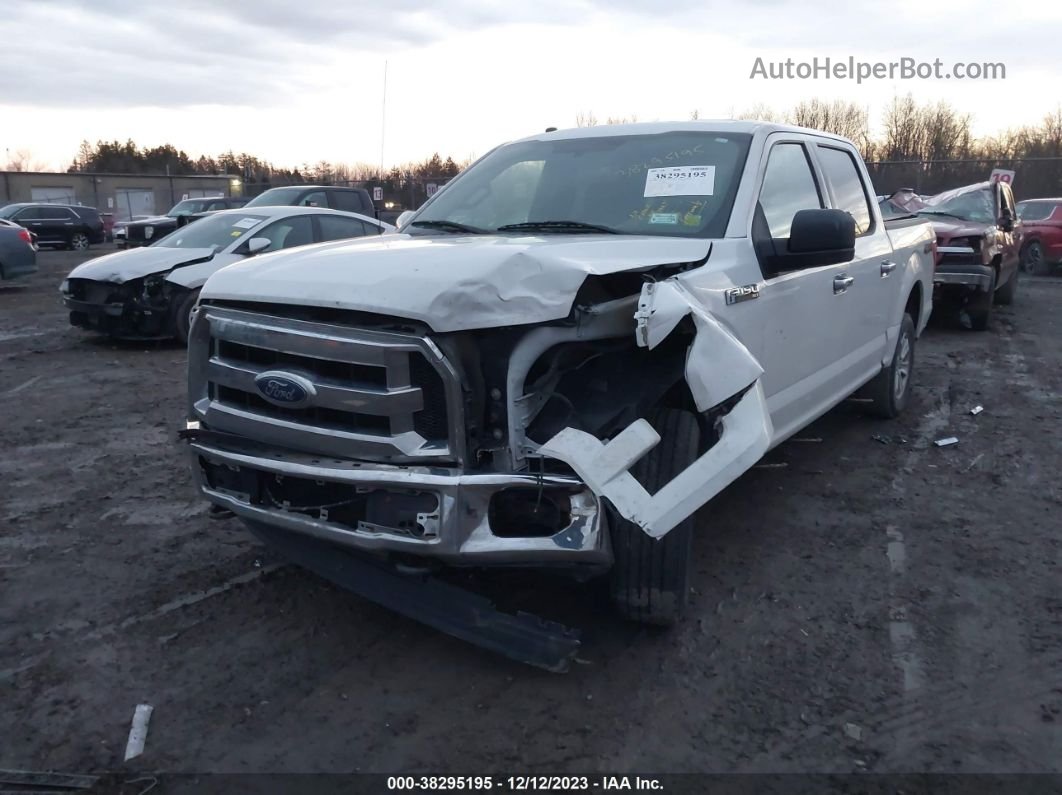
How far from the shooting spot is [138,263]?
9.53m

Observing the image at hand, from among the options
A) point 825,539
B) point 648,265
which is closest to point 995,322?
point 825,539

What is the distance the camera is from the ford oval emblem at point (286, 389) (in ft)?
10.2

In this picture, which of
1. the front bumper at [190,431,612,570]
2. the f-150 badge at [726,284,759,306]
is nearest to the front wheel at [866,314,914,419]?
the f-150 badge at [726,284,759,306]

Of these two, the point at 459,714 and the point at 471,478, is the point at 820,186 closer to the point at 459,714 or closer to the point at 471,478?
the point at 471,478

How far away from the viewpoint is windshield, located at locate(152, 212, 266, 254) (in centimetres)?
1004

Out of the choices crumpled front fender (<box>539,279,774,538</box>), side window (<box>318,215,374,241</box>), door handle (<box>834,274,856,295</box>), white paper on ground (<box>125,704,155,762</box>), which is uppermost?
side window (<box>318,215,374,241</box>)

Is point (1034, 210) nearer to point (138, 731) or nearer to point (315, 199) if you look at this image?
point (315, 199)

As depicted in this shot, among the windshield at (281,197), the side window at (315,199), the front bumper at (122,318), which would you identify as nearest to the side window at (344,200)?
the side window at (315,199)

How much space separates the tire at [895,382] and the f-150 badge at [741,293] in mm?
2869

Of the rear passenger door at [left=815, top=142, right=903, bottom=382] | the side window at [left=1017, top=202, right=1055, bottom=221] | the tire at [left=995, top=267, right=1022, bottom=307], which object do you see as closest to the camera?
the rear passenger door at [left=815, top=142, right=903, bottom=382]

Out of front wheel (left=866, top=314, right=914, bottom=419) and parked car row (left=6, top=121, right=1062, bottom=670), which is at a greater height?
parked car row (left=6, top=121, right=1062, bottom=670)

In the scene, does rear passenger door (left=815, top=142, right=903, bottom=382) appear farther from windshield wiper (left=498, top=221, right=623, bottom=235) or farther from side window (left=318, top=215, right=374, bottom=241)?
side window (left=318, top=215, right=374, bottom=241)

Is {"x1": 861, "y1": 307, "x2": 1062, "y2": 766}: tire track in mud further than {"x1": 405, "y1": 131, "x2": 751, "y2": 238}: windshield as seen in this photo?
No

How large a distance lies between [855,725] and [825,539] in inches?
64.9
